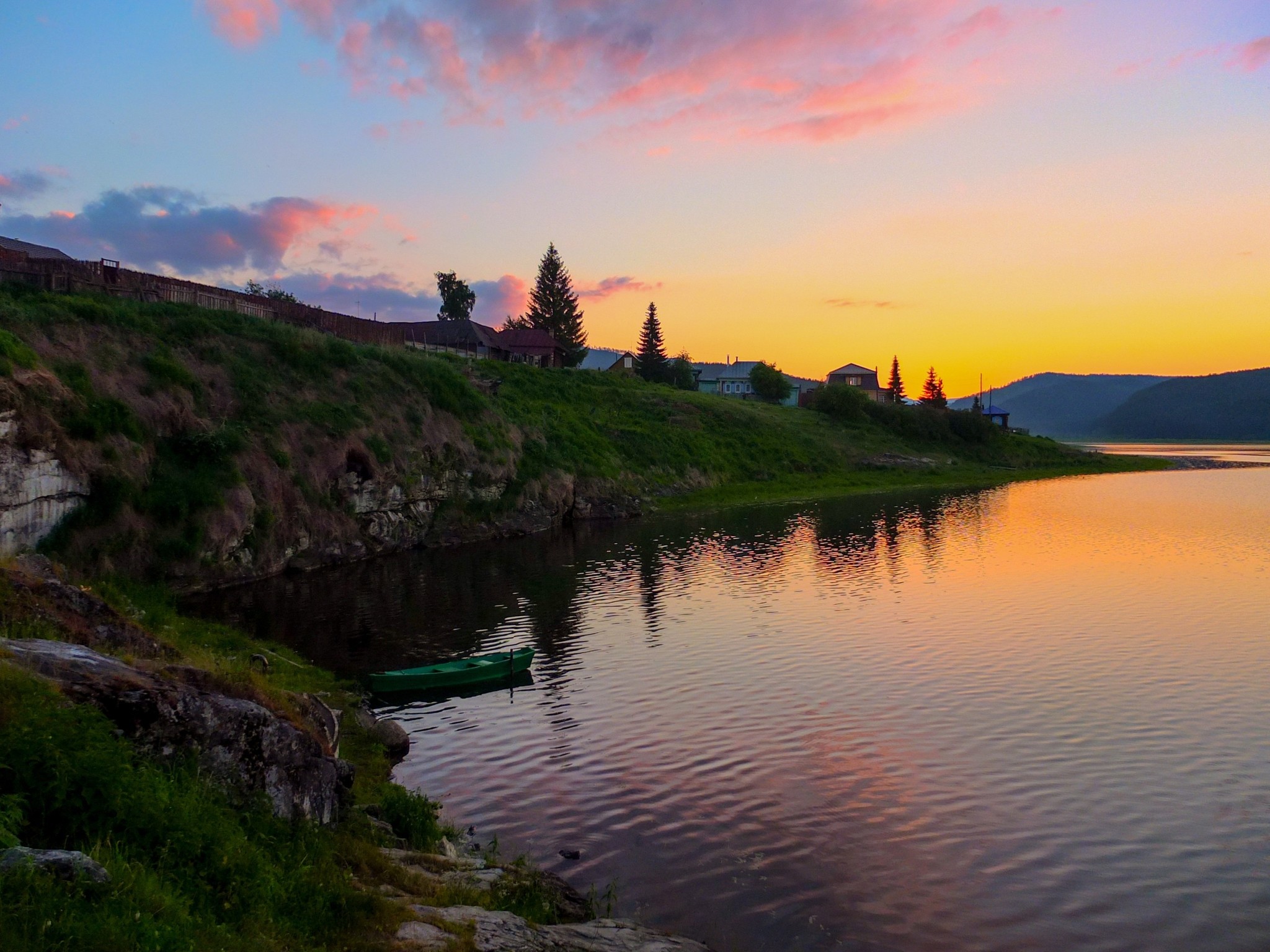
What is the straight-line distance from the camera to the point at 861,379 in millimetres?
176625

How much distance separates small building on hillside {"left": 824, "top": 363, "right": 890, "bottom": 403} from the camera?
174 metres

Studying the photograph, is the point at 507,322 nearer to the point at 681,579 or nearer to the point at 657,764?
the point at 681,579

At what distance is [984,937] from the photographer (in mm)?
13906

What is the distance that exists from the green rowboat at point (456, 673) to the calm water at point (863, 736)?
97cm

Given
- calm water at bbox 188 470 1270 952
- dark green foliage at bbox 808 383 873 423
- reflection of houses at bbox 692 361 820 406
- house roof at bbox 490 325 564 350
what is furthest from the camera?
reflection of houses at bbox 692 361 820 406

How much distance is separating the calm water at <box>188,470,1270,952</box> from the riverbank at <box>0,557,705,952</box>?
2.87 m

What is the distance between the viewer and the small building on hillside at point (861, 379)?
174 m

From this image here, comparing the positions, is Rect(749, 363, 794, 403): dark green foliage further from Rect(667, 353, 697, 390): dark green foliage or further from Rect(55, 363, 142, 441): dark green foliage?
Rect(55, 363, 142, 441): dark green foliage

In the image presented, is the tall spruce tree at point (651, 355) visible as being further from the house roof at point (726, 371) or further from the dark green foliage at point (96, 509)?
the dark green foliage at point (96, 509)

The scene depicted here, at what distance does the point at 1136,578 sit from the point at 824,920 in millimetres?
36822

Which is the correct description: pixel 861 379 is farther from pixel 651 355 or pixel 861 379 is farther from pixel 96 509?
pixel 96 509

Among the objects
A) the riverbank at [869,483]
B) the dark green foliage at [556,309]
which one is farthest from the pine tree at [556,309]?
the riverbank at [869,483]

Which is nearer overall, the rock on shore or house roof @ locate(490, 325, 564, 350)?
the rock on shore

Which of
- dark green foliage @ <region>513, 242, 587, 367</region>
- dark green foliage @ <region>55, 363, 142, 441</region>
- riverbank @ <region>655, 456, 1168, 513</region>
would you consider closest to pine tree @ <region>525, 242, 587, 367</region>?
dark green foliage @ <region>513, 242, 587, 367</region>
